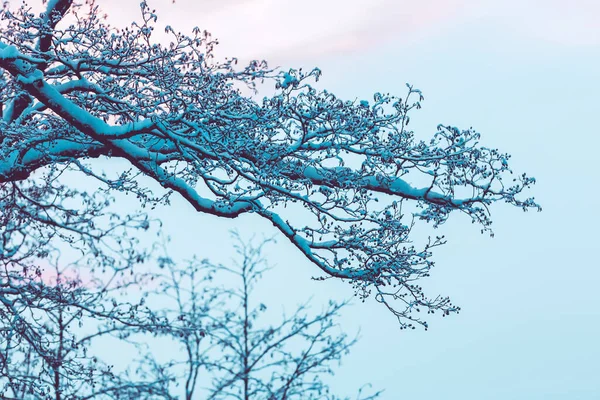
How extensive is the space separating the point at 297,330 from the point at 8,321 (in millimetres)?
4696

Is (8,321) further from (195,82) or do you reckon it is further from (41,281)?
(195,82)

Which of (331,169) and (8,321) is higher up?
(331,169)

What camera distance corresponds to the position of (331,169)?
30.0 ft

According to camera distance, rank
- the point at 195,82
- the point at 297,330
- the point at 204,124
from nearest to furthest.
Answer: the point at 204,124, the point at 195,82, the point at 297,330

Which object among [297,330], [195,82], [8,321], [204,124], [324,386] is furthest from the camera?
[297,330]

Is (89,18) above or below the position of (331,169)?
above

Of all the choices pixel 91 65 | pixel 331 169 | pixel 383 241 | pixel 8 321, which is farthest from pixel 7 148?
pixel 383 241

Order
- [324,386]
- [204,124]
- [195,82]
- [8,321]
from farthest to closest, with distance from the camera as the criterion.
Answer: [324,386] → [8,321] → [195,82] → [204,124]

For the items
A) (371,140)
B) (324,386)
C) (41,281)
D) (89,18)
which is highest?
(89,18)

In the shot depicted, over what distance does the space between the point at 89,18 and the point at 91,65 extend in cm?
62

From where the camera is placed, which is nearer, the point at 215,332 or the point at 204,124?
the point at 204,124

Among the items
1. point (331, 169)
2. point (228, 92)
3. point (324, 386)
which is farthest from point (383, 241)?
point (324, 386)

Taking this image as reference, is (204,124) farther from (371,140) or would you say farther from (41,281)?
(41,281)

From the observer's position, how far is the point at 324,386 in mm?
11766
